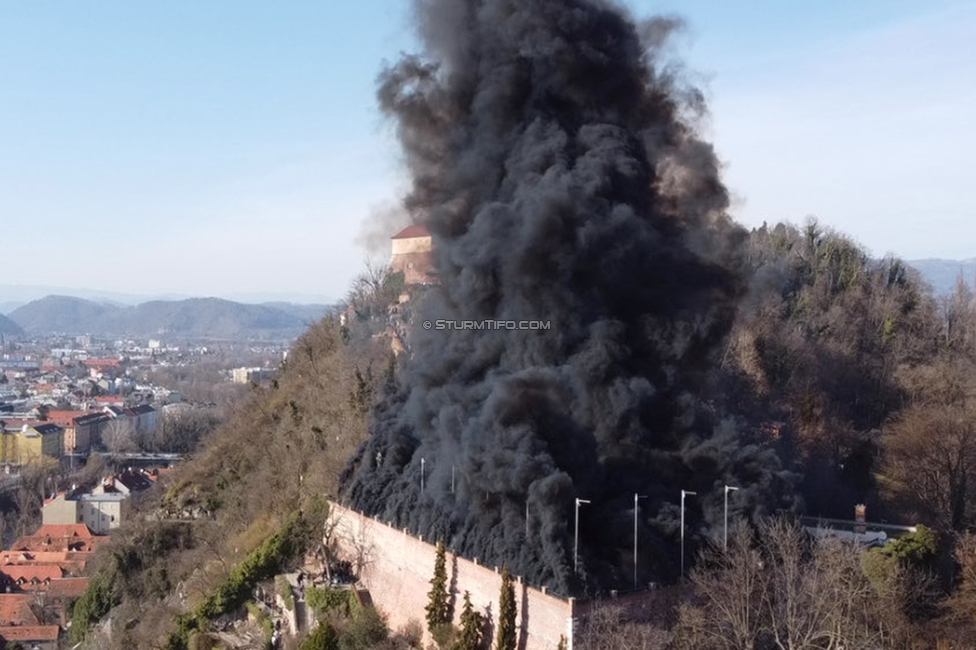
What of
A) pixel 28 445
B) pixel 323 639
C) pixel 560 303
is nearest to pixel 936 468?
pixel 560 303

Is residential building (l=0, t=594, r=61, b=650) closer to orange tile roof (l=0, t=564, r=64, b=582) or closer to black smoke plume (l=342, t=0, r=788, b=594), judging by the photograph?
orange tile roof (l=0, t=564, r=64, b=582)

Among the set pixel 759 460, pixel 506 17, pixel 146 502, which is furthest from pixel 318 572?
pixel 146 502

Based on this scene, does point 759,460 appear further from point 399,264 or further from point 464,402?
point 399,264

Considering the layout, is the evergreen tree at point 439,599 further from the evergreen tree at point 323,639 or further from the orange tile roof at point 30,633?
the orange tile roof at point 30,633

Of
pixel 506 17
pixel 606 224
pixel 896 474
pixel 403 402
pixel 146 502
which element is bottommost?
pixel 146 502

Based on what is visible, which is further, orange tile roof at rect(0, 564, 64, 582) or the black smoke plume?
orange tile roof at rect(0, 564, 64, 582)

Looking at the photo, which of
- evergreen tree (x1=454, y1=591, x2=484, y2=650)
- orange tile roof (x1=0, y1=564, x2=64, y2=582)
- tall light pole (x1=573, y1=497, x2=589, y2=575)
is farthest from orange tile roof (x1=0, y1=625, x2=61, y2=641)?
tall light pole (x1=573, y1=497, x2=589, y2=575)
